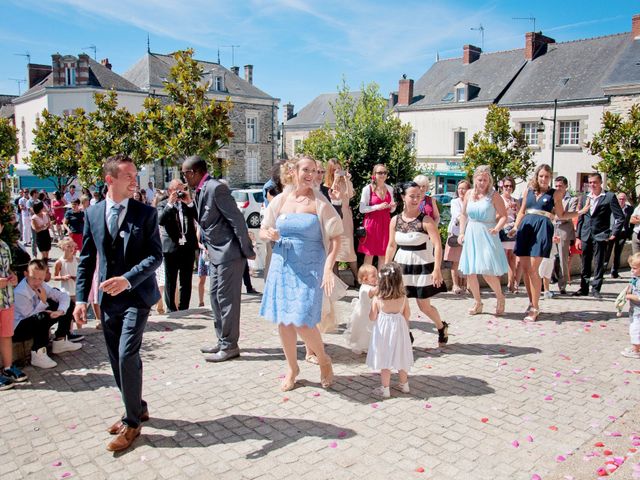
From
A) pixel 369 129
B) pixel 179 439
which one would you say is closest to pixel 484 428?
pixel 179 439

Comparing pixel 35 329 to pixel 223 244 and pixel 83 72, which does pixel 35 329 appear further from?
pixel 83 72

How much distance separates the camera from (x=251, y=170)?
165 ft

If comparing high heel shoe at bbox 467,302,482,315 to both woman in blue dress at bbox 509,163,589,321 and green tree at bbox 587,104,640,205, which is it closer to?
woman in blue dress at bbox 509,163,589,321

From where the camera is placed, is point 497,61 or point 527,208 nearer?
point 527,208

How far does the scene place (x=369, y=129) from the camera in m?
10.9

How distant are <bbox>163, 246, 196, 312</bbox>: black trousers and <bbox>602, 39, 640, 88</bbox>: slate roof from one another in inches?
1159

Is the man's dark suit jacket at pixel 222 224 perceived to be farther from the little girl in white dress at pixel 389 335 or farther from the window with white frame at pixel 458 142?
the window with white frame at pixel 458 142

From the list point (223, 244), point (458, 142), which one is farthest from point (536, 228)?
point (458, 142)

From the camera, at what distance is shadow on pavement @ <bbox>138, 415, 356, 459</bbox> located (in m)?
4.25

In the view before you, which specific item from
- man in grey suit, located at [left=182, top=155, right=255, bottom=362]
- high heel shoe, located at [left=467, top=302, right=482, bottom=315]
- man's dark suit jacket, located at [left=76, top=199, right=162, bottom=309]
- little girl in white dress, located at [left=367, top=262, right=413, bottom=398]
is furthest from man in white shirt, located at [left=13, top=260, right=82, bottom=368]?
high heel shoe, located at [left=467, top=302, right=482, bottom=315]

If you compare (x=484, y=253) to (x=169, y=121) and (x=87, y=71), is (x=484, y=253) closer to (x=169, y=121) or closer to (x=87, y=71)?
(x=169, y=121)

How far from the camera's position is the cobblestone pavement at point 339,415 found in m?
3.94

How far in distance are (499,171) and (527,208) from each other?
2144cm

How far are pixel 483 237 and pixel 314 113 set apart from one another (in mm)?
54208
